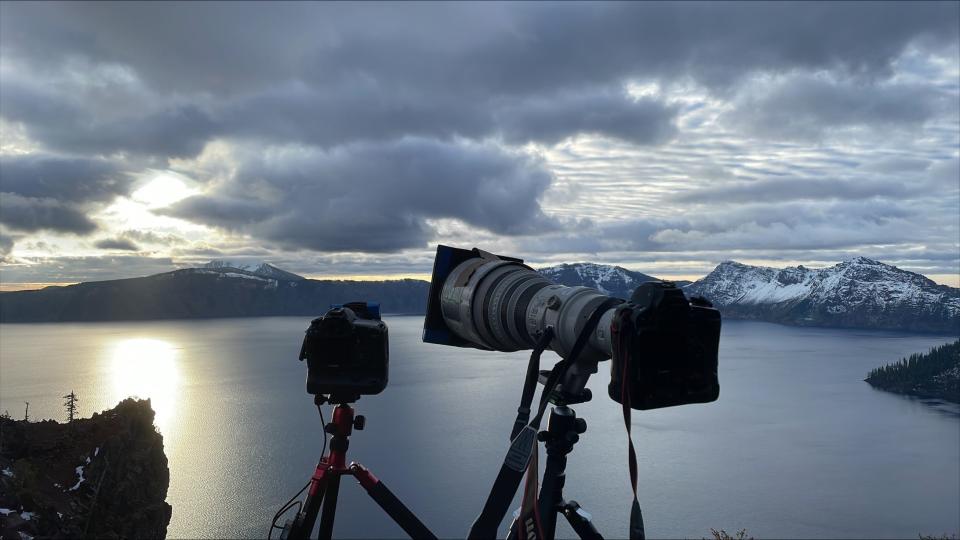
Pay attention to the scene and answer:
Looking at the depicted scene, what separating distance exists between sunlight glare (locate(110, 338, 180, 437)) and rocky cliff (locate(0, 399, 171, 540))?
3617cm

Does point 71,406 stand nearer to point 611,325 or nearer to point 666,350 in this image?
point 611,325

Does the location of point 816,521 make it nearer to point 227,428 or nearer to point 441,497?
point 441,497

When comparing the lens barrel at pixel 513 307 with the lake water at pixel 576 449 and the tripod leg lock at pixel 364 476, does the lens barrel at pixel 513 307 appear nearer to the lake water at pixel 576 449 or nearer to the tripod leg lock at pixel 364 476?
the tripod leg lock at pixel 364 476

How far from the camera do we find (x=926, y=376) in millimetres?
122375

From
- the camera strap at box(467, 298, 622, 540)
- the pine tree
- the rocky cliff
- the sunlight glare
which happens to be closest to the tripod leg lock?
the camera strap at box(467, 298, 622, 540)

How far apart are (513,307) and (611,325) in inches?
33.6

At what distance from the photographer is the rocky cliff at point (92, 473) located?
32969 millimetres

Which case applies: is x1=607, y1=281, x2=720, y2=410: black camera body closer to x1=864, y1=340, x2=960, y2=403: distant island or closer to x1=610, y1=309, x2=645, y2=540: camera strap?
x1=610, y1=309, x2=645, y2=540: camera strap

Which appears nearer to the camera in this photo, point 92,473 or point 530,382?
point 530,382

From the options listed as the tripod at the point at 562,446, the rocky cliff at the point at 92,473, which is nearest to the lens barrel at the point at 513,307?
the tripod at the point at 562,446

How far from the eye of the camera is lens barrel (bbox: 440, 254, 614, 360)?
258cm

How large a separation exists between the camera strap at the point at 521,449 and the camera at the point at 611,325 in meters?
0.03

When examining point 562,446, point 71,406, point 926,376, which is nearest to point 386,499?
point 562,446

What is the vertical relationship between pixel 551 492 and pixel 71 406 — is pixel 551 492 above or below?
above
